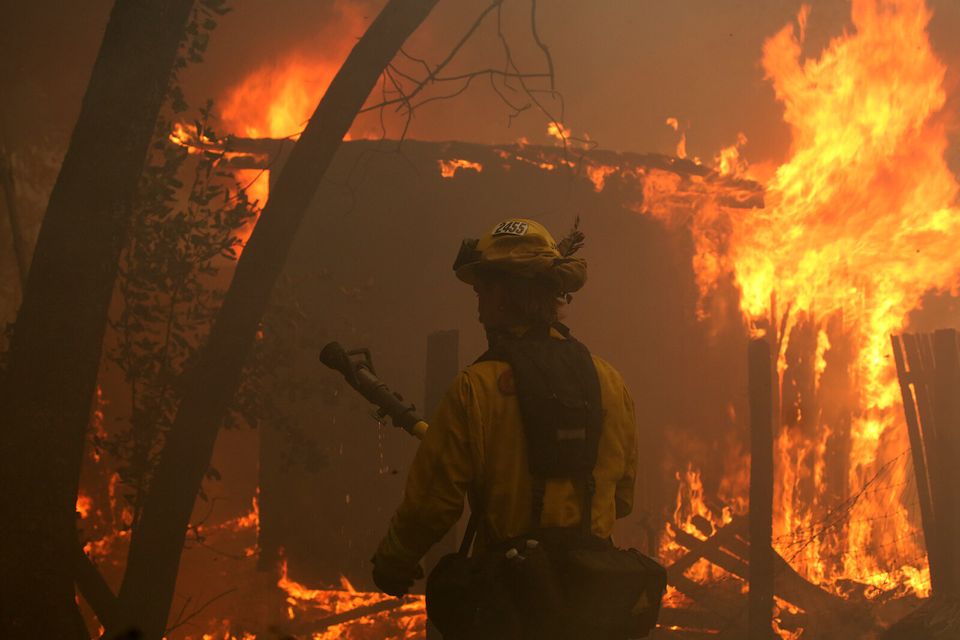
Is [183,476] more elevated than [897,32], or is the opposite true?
[897,32]

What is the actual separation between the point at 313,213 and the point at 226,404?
15.3 ft

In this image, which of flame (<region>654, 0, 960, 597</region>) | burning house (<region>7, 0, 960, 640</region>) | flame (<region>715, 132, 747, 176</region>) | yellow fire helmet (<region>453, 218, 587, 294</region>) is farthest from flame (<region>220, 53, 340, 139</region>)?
yellow fire helmet (<region>453, 218, 587, 294</region>)

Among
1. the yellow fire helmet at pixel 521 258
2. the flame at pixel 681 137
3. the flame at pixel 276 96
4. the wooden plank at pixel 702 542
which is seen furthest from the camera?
the flame at pixel 681 137

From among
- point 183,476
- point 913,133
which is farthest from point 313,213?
point 913,133

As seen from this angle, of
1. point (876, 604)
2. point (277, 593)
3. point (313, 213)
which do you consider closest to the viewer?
point (876, 604)

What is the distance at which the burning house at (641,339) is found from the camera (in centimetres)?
627

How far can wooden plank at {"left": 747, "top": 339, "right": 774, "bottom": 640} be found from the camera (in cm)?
579

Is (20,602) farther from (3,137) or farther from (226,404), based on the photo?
(3,137)

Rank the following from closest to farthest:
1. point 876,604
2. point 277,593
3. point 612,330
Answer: point 876,604 < point 277,593 < point 612,330

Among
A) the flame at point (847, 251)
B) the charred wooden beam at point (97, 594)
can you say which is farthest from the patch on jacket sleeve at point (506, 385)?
the flame at point (847, 251)

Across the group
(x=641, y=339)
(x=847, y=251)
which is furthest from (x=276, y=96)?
(x=847, y=251)

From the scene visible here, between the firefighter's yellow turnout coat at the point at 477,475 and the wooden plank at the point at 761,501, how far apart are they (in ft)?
13.4

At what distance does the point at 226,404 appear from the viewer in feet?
14.8

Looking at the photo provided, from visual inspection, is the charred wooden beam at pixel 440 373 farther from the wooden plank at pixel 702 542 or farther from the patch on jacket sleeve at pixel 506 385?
the wooden plank at pixel 702 542
